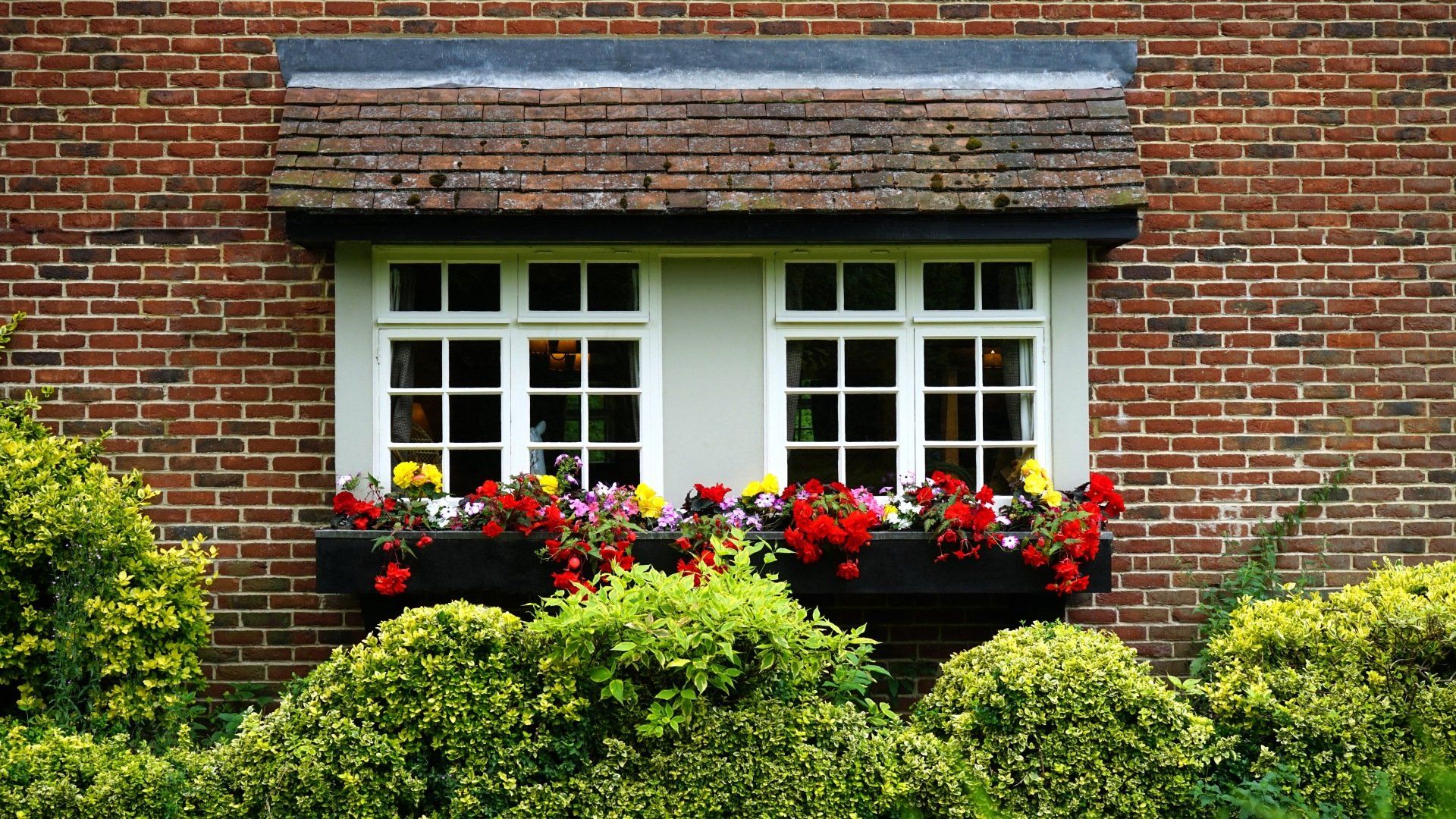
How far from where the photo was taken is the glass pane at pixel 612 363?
5398mm

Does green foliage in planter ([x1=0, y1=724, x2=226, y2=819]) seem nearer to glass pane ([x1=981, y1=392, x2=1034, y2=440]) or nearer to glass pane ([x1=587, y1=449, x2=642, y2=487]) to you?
glass pane ([x1=587, y1=449, x2=642, y2=487])

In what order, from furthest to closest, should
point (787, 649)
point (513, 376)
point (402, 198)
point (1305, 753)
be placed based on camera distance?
point (513, 376)
point (402, 198)
point (1305, 753)
point (787, 649)

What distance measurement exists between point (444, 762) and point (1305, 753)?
3.26 metres

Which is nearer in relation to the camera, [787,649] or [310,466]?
[787,649]

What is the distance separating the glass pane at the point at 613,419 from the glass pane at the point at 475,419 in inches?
18.7

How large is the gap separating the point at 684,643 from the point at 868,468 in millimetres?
1962

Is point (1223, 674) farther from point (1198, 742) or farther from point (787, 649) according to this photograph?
point (787, 649)

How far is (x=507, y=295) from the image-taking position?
534cm

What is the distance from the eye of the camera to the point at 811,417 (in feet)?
17.8

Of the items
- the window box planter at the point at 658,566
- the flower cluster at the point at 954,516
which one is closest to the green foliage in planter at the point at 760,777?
the window box planter at the point at 658,566

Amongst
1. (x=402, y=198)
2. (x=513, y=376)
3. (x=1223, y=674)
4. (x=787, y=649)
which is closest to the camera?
(x=787, y=649)

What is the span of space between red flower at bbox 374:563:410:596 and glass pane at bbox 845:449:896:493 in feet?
7.06

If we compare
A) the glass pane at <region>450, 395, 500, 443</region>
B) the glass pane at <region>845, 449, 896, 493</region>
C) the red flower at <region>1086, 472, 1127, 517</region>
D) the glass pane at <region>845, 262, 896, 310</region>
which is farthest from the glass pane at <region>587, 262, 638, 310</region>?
the red flower at <region>1086, 472, 1127, 517</region>

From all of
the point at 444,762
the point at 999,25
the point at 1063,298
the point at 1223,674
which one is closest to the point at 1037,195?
the point at 1063,298
